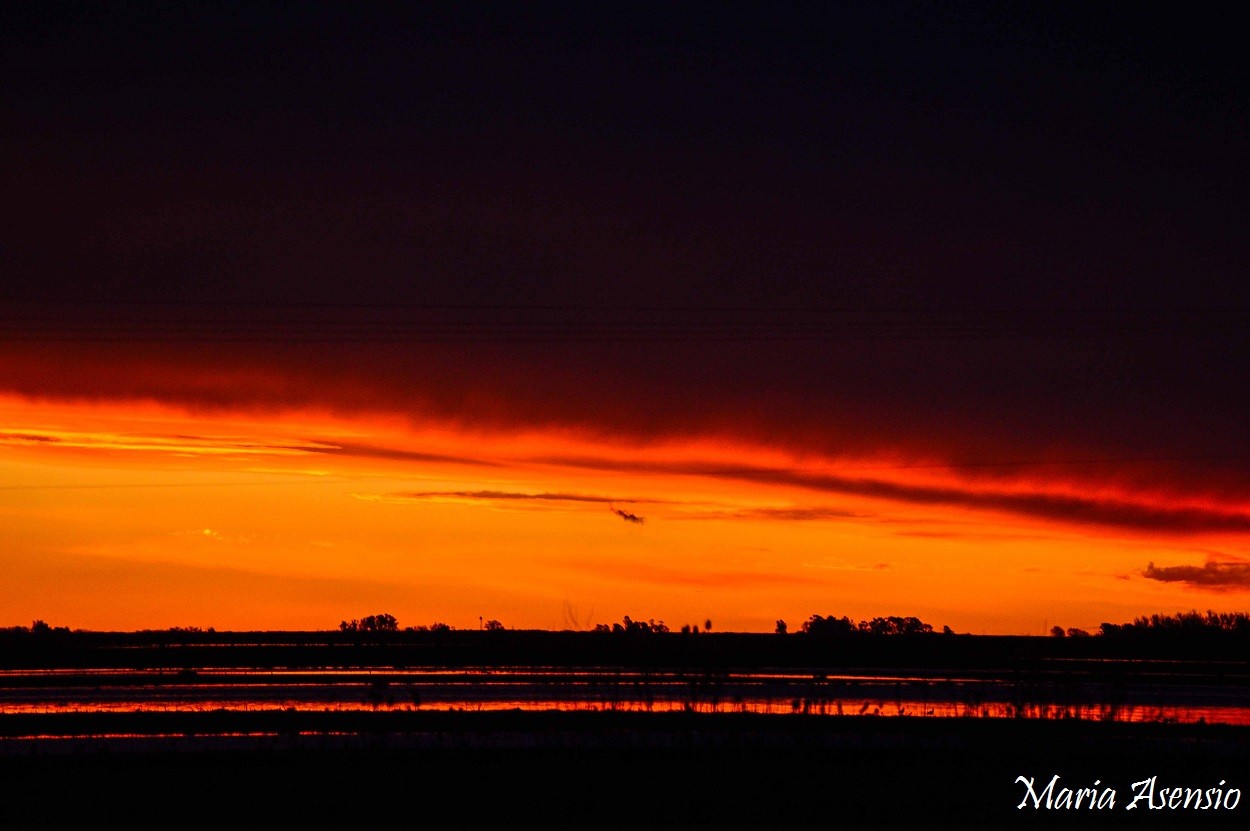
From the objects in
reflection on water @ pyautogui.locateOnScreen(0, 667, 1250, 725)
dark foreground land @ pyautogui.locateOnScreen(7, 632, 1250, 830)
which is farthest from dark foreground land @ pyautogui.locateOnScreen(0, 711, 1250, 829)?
reflection on water @ pyautogui.locateOnScreen(0, 667, 1250, 725)

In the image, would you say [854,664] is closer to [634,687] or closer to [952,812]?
[634,687]

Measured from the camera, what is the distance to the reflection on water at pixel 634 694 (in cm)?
3472

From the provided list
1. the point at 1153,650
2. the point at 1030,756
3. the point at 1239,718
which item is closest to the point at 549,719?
the point at 1030,756

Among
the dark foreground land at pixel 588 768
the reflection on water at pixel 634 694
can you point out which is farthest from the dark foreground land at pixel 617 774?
the reflection on water at pixel 634 694

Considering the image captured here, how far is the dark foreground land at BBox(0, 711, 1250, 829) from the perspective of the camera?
21.2 meters

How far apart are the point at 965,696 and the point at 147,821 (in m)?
24.0

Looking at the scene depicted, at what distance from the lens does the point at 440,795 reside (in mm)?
22547

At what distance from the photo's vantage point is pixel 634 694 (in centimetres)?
3838
